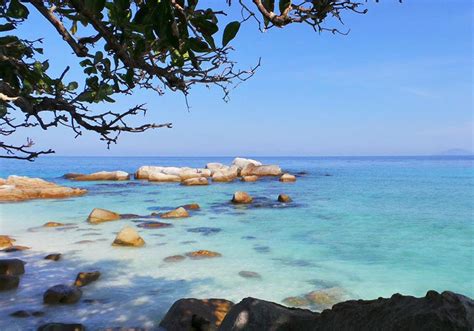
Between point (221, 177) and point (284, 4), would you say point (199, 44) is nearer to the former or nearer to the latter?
point (284, 4)

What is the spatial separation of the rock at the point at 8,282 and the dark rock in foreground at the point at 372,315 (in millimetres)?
5751

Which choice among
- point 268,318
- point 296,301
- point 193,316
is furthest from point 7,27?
point 296,301

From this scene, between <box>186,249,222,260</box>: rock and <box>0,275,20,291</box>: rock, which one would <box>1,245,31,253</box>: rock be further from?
<box>186,249,222,260</box>: rock

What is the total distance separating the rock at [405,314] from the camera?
2.36 metres

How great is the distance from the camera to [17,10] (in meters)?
2.54

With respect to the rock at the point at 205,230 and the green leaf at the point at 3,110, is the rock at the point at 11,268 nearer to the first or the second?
the rock at the point at 205,230

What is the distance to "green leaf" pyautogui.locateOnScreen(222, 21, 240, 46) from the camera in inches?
68.0

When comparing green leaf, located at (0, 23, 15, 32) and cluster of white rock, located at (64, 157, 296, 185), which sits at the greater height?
green leaf, located at (0, 23, 15, 32)

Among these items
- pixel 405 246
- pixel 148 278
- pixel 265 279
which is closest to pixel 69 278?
pixel 148 278

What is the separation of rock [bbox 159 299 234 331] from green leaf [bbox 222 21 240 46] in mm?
4513

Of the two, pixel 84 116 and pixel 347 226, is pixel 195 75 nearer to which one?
pixel 84 116

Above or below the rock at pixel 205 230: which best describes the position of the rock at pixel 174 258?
above

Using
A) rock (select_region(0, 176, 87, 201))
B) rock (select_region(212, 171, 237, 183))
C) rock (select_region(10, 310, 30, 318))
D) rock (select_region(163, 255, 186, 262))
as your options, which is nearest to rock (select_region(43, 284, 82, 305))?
rock (select_region(10, 310, 30, 318))

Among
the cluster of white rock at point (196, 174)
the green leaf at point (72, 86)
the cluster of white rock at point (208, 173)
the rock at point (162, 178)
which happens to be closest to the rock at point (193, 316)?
the green leaf at point (72, 86)
